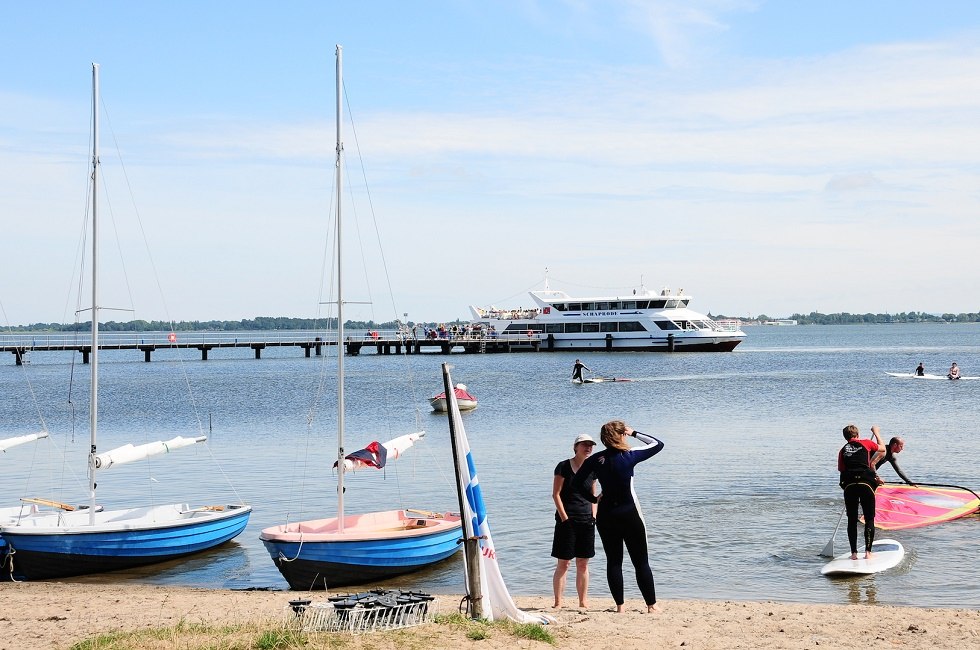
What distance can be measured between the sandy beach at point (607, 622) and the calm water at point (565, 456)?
4.51ft

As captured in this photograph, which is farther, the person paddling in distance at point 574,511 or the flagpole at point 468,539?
→ the person paddling in distance at point 574,511

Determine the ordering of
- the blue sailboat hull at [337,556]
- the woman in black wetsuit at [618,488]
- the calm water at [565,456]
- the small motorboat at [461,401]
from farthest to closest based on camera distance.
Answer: the small motorboat at [461,401] → the calm water at [565,456] → the blue sailboat hull at [337,556] → the woman in black wetsuit at [618,488]

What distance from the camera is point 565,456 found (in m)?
25.9

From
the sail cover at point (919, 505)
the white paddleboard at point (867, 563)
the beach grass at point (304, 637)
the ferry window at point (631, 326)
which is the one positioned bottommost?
the white paddleboard at point (867, 563)

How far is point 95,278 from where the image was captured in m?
15.8

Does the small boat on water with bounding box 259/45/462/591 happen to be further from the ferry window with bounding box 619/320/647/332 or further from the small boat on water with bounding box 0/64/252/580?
the ferry window with bounding box 619/320/647/332

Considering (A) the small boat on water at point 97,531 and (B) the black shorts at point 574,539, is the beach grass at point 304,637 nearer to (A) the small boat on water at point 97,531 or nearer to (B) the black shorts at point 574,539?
(B) the black shorts at point 574,539

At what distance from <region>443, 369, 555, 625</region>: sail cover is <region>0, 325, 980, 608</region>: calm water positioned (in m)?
3.98

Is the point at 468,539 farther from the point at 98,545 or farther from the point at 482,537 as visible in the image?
the point at 98,545

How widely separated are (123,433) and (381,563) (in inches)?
907

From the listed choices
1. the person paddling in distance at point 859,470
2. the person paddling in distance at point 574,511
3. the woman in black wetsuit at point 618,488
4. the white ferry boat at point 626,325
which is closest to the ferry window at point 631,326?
the white ferry boat at point 626,325

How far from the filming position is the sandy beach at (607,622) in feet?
29.0

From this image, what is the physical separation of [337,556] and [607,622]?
15.3 ft

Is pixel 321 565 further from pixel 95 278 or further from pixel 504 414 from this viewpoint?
pixel 504 414
